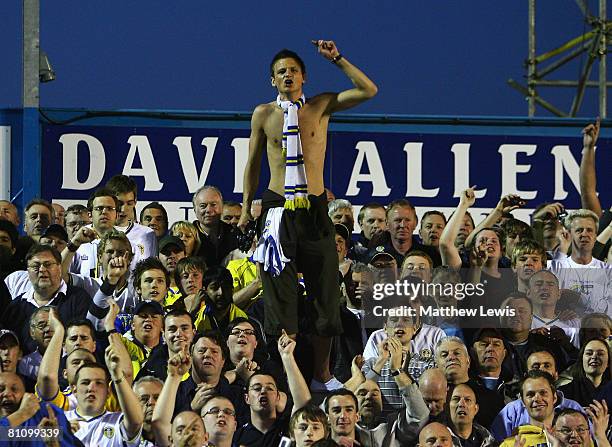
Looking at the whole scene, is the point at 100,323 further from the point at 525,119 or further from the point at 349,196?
the point at 525,119

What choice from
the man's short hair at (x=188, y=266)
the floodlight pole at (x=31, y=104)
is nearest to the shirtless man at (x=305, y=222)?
the man's short hair at (x=188, y=266)

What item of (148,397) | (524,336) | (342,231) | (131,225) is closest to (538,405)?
(524,336)

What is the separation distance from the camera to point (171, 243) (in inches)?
517

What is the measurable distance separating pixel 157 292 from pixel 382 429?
2130 millimetres

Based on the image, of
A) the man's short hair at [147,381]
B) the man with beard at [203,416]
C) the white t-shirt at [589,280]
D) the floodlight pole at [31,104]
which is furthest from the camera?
the floodlight pole at [31,104]

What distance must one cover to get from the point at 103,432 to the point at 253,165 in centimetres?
230

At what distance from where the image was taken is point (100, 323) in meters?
12.1

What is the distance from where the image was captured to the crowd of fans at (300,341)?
11297 millimetres

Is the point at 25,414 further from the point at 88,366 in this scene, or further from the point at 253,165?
the point at 253,165

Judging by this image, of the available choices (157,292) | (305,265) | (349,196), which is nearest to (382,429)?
(305,265)

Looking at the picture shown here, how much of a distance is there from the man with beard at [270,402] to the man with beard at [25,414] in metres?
1.30

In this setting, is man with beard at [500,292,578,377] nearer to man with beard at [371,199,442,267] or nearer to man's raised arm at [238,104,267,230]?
man with beard at [371,199,442,267]

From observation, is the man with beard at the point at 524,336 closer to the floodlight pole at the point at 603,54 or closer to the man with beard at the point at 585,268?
the man with beard at the point at 585,268

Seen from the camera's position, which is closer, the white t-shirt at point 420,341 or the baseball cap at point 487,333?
the white t-shirt at point 420,341
